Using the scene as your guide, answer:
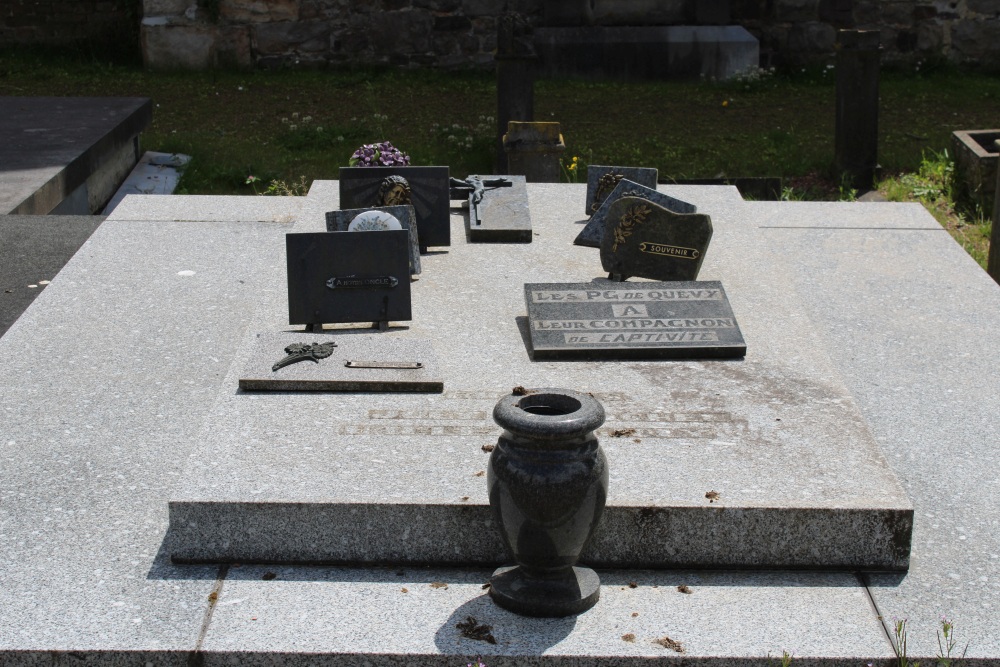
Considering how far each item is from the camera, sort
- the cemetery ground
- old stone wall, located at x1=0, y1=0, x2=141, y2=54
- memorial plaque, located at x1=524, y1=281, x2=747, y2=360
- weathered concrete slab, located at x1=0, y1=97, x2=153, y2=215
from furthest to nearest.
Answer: old stone wall, located at x1=0, y1=0, x2=141, y2=54 → the cemetery ground → weathered concrete slab, located at x1=0, y1=97, x2=153, y2=215 → memorial plaque, located at x1=524, y1=281, x2=747, y2=360

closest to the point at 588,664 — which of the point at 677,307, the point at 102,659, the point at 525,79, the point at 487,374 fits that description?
the point at 102,659

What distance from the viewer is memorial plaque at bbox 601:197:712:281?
4.27 meters

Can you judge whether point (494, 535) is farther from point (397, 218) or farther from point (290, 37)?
point (290, 37)

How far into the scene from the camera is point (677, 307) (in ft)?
13.1

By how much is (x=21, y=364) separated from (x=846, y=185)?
5.35 meters

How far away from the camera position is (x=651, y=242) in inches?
171

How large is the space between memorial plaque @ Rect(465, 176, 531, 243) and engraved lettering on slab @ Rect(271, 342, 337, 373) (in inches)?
61.6

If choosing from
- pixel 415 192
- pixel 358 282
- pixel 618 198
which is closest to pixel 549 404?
pixel 358 282

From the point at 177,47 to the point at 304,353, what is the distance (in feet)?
26.4

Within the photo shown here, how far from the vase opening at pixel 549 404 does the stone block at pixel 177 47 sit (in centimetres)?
899

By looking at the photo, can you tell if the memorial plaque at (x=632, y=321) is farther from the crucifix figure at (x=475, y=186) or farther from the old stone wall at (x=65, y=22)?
the old stone wall at (x=65, y=22)

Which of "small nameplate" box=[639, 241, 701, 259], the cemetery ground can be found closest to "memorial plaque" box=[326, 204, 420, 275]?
"small nameplate" box=[639, 241, 701, 259]

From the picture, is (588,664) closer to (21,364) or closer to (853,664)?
(853,664)

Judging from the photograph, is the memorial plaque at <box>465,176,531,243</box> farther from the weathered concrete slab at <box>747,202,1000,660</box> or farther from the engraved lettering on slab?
the engraved lettering on slab
